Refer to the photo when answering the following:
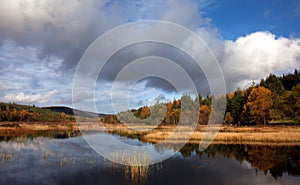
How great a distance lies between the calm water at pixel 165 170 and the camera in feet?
51.5

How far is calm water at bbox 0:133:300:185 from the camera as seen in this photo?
15703 millimetres

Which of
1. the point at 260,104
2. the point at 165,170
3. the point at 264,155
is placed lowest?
the point at 165,170

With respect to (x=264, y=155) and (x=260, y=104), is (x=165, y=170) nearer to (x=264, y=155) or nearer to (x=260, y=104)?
(x=264, y=155)

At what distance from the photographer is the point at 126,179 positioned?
51.6 ft

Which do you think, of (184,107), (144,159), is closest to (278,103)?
(184,107)

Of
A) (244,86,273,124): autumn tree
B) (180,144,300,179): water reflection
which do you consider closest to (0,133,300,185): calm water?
(180,144,300,179): water reflection

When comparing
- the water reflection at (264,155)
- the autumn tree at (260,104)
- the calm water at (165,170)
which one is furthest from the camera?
the autumn tree at (260,104)

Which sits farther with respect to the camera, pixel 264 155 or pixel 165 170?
pixel 264 155

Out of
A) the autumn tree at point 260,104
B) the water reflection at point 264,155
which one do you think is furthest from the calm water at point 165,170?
the autumn tree at point 260,104

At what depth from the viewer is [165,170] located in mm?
18609

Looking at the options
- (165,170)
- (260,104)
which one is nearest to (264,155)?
(165,170)

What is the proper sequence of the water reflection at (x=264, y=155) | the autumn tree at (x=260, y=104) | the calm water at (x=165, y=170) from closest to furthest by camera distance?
the calm water at (x=165, y=170) → the water reflection at (x=264, y=155) → the autumn tree at (x=260, y=104)

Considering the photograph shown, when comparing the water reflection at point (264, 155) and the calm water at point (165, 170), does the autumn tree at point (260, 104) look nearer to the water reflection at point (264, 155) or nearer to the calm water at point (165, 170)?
the water reflection at point (264, 155)

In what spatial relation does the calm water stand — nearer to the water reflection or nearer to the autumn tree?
the water reflection
